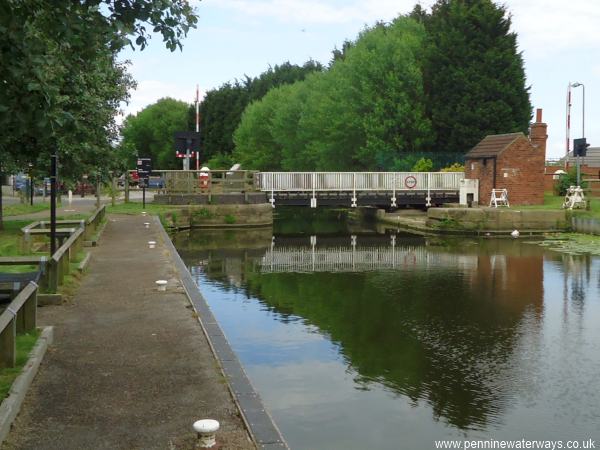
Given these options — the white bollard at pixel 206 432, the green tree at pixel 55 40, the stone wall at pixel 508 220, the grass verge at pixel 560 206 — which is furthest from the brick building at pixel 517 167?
the white bollard at pixel 206 432

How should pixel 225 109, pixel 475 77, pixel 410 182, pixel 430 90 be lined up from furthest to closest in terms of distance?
pixel 225 109 → pixel 430 90 → pixel 475 77 → pixel 410 182

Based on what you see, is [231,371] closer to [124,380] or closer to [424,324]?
[124,380]

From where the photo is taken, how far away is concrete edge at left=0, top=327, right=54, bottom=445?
18.7 feet

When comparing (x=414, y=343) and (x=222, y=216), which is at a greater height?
(x=222, y=216)

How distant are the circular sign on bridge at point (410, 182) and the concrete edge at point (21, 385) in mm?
30070

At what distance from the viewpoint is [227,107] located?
3132 inches

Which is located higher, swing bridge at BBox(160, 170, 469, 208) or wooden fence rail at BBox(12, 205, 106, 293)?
swing bridge at BBox(160, 170, 469, 208)

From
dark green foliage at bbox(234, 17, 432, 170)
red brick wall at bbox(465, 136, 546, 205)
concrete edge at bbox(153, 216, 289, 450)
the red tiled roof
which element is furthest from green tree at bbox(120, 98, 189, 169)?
concrete edge at bbox(153, 216, 289, 450)

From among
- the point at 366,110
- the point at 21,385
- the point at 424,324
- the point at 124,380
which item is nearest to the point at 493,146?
the point at 366,110

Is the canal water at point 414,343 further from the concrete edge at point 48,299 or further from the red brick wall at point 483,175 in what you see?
the red brick wall at point 483,175

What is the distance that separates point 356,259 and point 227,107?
2321 inches

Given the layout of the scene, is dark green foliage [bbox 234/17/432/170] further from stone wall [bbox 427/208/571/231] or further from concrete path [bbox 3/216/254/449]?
A: concrete path [bbox 3/216/254/449]

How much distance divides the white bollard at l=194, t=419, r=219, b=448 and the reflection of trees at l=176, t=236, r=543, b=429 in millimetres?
3572

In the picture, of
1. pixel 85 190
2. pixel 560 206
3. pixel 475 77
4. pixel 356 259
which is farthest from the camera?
pixel 85 190
